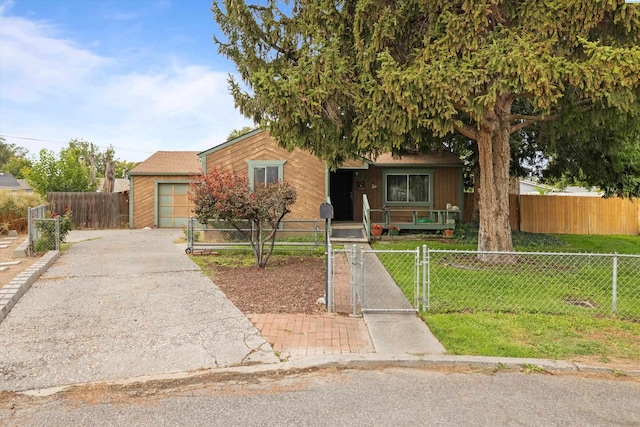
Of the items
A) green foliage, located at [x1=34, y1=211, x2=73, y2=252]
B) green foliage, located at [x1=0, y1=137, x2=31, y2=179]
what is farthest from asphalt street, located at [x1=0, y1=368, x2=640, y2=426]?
green foliage, located at [x1=0, y1=137, x2=31, y2=179]

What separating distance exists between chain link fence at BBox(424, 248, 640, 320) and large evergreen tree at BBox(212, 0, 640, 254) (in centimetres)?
122

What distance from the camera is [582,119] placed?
377 inches

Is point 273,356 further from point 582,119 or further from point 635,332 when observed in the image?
point 582,119

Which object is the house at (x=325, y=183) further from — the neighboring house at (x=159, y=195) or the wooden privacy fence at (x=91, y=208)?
the wooden privacy fence at (x=91, y=208)

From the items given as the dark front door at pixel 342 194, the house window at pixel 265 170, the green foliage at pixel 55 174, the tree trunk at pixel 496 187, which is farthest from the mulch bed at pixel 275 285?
the green foliage at pixel 55 174

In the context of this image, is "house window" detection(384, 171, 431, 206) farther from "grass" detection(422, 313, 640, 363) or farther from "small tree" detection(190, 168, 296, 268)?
"grass" detection(422, 313, 640, 363)

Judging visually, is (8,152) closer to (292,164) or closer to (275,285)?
(292,164)

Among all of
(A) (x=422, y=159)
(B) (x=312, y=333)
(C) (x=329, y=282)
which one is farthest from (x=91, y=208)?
(B) (x=312, y=333)

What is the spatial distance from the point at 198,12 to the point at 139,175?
33.1 ft

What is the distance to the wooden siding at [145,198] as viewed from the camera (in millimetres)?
20381

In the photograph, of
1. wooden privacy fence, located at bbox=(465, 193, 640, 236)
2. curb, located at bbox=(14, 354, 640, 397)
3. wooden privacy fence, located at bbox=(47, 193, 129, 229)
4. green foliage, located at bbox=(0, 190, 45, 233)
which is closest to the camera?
curb, located at bbox=(14, 354, 640, 397)

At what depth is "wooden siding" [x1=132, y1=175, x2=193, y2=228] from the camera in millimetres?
20381

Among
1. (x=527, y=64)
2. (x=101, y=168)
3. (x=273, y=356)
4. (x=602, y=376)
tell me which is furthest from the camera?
(x=101, y=168)

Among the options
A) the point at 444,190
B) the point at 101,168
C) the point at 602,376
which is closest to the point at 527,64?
the point at 602,376
